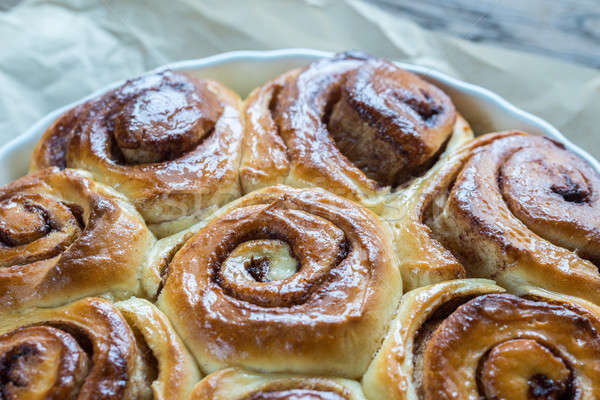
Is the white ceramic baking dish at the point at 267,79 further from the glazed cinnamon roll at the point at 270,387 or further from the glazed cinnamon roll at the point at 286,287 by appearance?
the glazed cinnamon roll at the point at 270,387

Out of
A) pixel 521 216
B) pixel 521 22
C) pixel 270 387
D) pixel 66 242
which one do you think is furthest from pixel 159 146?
pixel 521 22

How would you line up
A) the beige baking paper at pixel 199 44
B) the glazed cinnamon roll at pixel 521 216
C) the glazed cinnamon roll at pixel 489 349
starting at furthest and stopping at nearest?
the beige baking paper at pixel 199 44, the glazed cinnamon roll at pixel 521 216, the glazed cinnamon roll at pixel 489 349

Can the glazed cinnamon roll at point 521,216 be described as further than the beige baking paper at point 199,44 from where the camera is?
No

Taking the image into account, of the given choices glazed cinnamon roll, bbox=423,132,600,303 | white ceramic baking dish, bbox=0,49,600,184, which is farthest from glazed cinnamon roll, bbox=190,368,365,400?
white ceramic baking dish, bbox=0,49,600,184

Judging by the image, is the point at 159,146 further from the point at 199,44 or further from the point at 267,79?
the point at 199,44

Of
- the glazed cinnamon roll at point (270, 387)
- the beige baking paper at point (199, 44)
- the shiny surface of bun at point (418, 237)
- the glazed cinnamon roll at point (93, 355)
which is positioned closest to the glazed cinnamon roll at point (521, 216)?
the shiny surface of bun at point (418, 237)

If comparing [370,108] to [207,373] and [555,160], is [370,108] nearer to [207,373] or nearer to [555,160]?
[555,160]

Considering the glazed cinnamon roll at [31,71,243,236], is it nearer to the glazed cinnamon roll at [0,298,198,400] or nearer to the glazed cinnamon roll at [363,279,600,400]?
the glazed cinnamon roll at [0,298,198,400]
